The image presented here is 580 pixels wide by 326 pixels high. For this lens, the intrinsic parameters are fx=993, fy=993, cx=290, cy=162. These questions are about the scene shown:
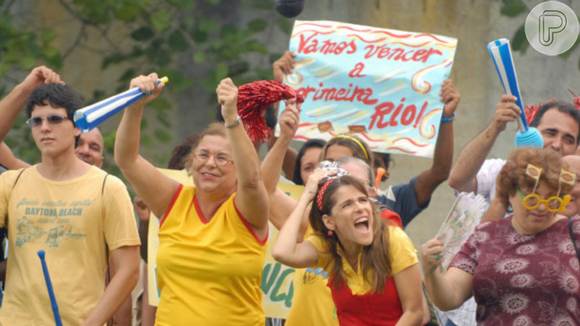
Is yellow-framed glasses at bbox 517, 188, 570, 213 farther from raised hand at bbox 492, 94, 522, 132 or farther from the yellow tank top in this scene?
the yellow tank top

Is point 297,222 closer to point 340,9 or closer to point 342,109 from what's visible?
point 342,109

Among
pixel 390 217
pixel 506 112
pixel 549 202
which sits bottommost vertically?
pixel 390 217

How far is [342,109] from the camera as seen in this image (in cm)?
622

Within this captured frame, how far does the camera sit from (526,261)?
4387 mm

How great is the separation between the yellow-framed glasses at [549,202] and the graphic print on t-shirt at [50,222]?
215cm

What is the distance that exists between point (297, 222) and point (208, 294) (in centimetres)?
54

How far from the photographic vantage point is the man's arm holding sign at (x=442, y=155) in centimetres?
577

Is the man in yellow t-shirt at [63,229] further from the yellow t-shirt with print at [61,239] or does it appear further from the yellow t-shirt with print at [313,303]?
the yellow t-shirt with print at [313,303]

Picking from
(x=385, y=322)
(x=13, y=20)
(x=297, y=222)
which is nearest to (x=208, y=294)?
(x=297, y=222)

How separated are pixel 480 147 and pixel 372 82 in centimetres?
111

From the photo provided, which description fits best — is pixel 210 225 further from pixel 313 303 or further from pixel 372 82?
pixel 372 82

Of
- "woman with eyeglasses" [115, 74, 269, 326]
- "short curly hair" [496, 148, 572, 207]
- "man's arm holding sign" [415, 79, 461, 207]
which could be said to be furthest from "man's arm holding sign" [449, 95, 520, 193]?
"woman with eyeglasses" [115, 74, 269, 326]

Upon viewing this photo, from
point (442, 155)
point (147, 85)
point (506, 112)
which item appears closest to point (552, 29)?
point (442, 155)

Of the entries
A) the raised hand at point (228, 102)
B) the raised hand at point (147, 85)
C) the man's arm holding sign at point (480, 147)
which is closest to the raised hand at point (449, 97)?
the man's arm holding sign at point (480, 147)
